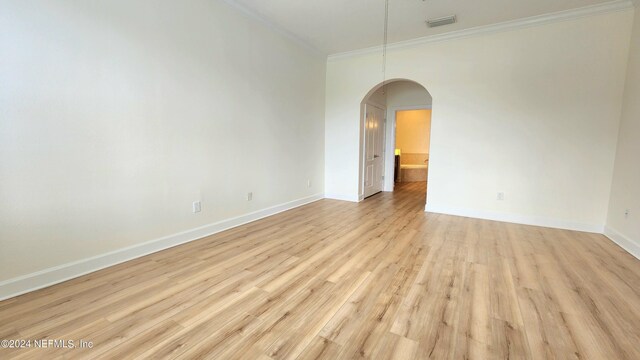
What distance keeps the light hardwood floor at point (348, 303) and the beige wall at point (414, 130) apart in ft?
21.4

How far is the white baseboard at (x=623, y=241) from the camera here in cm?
295

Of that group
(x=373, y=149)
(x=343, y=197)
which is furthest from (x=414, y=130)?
(x=343, y=197)

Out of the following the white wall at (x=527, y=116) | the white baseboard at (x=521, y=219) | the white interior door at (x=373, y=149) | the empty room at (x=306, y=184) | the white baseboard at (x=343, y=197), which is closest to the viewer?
the empty room at (x=306, y=184)

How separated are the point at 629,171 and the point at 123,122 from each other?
5.57m

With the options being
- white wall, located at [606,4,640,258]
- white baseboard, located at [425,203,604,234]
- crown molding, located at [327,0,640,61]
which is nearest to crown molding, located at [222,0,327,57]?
crown molding, located at [327,0,640,61]

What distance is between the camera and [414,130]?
957 cm

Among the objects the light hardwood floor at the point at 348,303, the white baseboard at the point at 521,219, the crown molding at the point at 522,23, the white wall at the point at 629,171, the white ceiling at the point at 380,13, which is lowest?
the light hardwood floor at the point at 348,303

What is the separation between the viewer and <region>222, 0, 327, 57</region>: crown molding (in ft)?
11.6

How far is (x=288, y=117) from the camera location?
4688mm

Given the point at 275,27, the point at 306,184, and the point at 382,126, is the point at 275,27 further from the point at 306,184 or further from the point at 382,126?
the point at 382,126

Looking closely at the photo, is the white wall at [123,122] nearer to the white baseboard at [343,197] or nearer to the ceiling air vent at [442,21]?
the white baseboard at [343,197]

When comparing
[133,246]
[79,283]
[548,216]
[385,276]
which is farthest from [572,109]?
[79,283]

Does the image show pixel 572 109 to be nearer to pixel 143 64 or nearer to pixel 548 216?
pixel 548 216

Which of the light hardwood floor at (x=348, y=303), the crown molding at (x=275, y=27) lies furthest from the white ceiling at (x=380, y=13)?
the light hardwood floor at (x=348, y=303)
